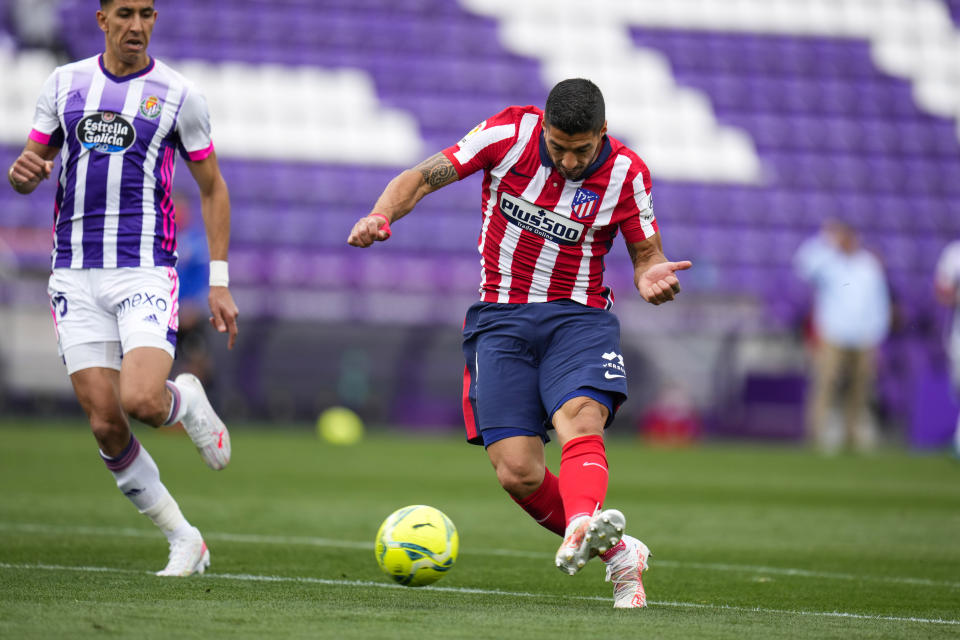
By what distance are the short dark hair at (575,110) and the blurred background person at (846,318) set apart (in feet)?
34.3

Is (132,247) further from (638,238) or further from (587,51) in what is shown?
(587,51)

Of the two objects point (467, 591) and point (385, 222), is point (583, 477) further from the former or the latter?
point (385, 222)

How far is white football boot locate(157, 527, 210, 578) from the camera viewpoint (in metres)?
4.75

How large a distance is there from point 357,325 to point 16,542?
434 inches

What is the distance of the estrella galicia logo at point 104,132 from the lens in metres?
4.77

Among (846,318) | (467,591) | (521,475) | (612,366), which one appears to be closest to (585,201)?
(612,366)

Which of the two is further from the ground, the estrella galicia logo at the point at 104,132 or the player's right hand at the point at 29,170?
the estrella galicia logo at the point at 104,132

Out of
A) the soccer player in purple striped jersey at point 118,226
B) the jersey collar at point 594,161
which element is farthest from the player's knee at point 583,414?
the soccer player in purple striped jersey at point 118,226

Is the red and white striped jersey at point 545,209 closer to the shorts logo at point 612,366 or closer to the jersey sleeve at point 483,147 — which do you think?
the jersey sleeve at point 483,147

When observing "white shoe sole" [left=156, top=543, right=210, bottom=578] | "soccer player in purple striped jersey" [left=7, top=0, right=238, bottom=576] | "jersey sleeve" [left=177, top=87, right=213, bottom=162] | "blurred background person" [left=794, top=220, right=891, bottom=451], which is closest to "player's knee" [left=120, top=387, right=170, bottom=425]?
"soccer player in purple striped jersey" [left=7, top=0, right=238, bottom=576]

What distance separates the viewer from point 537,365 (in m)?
4.52

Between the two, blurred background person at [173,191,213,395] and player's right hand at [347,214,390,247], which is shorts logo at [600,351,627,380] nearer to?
player's right hand at [347,214,390,247]

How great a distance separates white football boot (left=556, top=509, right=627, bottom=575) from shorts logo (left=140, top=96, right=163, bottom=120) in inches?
89.0

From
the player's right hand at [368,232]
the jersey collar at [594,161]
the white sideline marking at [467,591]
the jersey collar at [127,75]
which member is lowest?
the white sideline marking at [467,591]
